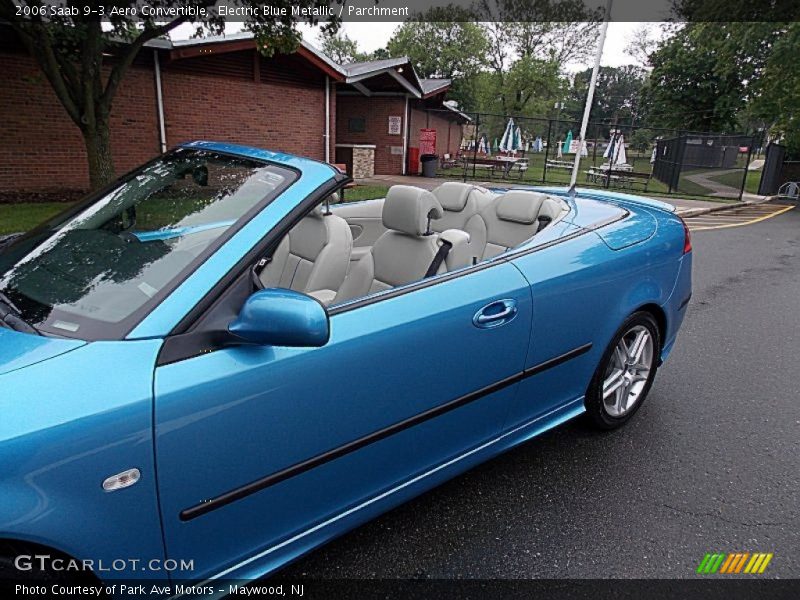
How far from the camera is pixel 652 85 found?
34.4 metres

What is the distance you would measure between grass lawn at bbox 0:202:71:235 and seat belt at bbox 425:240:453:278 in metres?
6.18

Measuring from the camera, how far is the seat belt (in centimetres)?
260

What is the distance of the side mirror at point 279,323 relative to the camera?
4.72 ft

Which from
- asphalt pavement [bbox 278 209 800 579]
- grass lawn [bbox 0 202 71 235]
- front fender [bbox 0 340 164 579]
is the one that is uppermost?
front fender [bbox 0 340 164 579]

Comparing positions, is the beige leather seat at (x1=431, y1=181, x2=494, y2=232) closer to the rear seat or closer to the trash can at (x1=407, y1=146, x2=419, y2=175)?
the rear seat

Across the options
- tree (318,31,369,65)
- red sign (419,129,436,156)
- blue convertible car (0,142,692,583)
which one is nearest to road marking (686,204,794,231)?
red sign (419,129,436,156)

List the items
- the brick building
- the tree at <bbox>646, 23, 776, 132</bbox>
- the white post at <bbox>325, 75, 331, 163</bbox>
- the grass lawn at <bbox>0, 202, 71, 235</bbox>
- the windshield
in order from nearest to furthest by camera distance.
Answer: the windshield, the grass lawn at <bbox>0, 202, 71, 235</bbox>, the brick building, the white post at <bbox>325, 75, 331, 163</bbox>, the tree at <bbox>646, 23, 776, 132</bbox>

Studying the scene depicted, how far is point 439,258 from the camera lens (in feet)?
8.58

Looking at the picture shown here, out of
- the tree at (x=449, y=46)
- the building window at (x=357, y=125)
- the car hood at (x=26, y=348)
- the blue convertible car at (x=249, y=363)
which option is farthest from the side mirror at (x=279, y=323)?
the tree at (x=449, y=46)

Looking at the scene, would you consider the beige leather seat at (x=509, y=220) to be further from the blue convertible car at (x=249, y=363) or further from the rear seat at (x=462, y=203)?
the blue convertible car at (x=249, y=363)

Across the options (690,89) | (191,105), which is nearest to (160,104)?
(191,105)

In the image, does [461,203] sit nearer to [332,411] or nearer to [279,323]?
[332,411]

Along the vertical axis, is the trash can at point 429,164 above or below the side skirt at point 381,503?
below

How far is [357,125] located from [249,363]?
19489 mm
